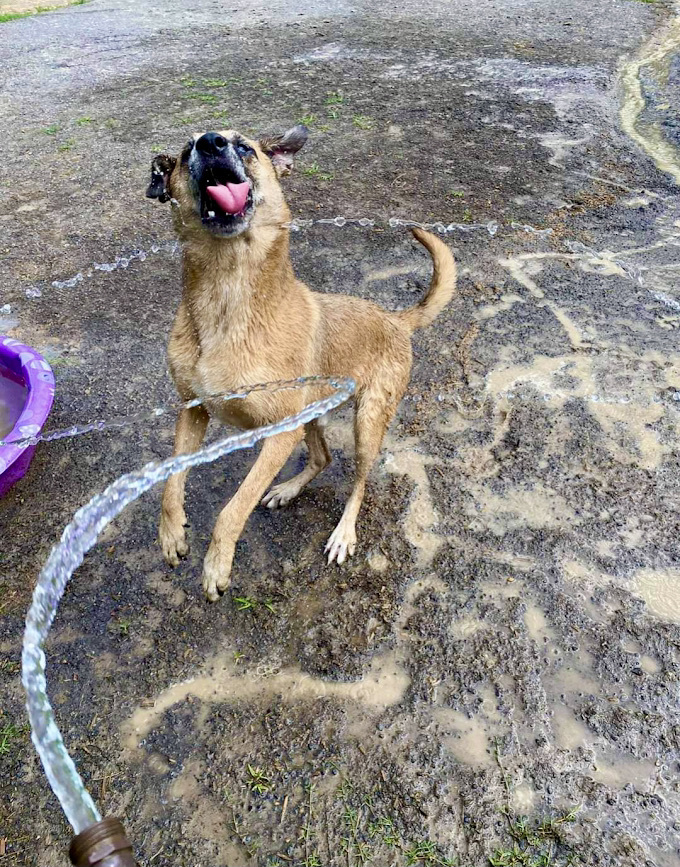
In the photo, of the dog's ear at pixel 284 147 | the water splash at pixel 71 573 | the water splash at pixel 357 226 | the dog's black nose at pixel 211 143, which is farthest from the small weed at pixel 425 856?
the water splash at pixel 357 226

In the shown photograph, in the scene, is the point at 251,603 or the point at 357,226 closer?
the point at 251,603

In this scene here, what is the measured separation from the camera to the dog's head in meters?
2.98

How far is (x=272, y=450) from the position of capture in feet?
10.7

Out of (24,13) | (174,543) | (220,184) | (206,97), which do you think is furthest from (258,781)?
(24,13)

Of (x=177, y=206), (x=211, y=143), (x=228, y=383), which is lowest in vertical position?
(x=228, y=383)

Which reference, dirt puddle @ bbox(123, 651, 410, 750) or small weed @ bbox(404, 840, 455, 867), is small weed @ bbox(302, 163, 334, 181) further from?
small weed @ bbox(404, 840, 455, 867)

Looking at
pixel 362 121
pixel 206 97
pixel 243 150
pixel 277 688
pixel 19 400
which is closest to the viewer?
pixel 277 688

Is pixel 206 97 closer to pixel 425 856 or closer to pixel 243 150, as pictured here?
pixel 243 150

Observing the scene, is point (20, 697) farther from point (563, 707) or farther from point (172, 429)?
point (563, 707)

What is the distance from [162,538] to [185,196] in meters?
1.71

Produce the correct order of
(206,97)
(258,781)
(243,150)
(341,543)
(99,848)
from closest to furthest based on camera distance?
(99,848)
(258,781)
(243,150)
(341,543)
(206,97)

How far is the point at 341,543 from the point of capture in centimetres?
379

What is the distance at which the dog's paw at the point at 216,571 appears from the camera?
316 centimetres

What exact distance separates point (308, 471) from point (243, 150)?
1937 mm
